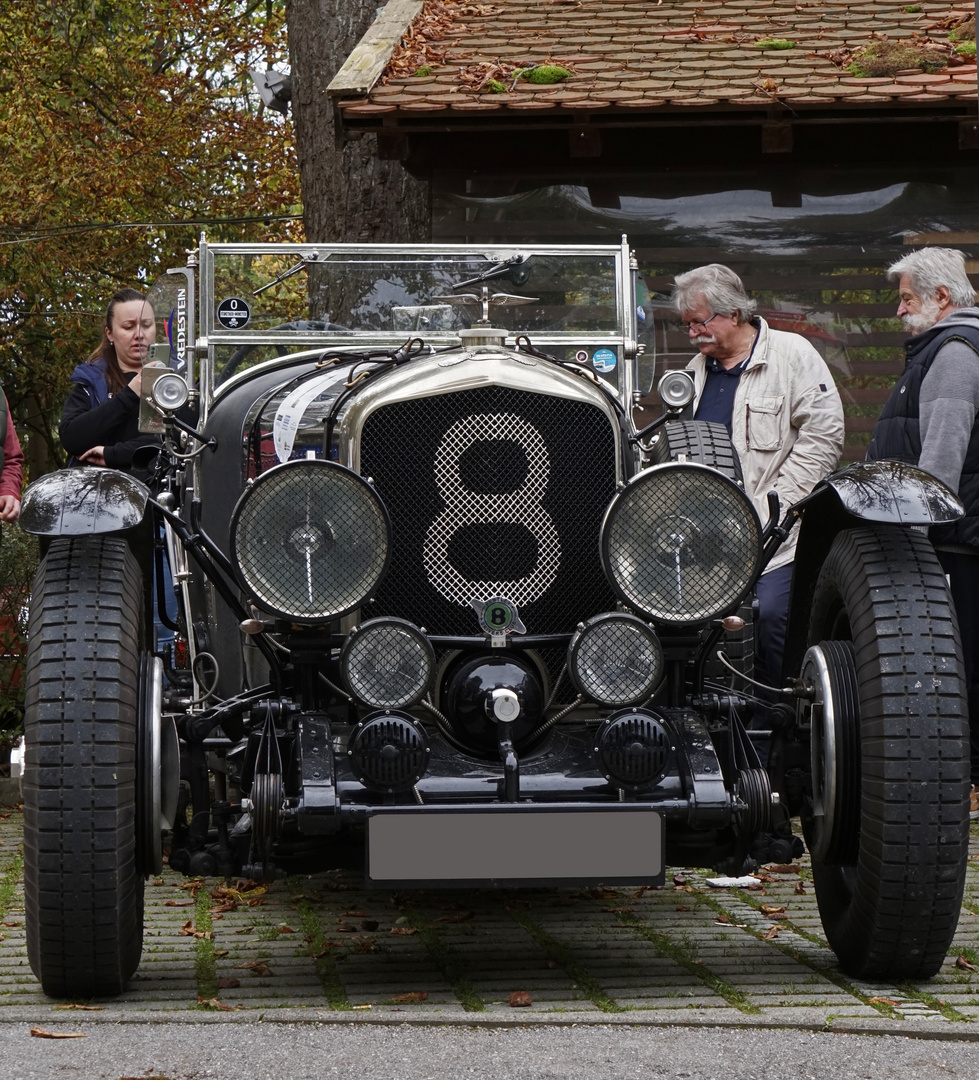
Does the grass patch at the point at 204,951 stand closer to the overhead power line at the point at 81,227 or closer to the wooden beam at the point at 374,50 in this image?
the wooden beam at the point at 374,50

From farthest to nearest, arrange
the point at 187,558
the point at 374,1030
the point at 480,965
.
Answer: the point at 187,558 < the point at 480,965 < the point at 374,1030

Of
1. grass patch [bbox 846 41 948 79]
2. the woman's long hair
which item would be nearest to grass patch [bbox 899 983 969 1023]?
the woman's long hair

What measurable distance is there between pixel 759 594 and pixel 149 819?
285cm

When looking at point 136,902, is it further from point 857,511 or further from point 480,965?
point 857,511

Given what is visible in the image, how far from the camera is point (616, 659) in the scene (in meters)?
3.77

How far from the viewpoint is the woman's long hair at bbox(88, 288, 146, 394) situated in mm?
6559

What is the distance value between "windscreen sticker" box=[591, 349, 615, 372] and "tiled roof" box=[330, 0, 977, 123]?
116 inches

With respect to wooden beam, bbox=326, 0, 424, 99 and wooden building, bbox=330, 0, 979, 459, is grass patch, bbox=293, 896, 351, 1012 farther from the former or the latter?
wooden building, bbox=330, 0, 979, 459

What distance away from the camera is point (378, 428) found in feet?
13.3

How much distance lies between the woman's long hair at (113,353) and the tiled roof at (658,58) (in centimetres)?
191

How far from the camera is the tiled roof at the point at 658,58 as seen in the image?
7.98 meters

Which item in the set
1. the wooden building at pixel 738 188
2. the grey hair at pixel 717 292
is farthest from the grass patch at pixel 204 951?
the wooden building at pixel 738 188

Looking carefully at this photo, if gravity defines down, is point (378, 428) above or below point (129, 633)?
above

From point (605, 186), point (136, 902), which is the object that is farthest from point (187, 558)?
point (605, 186)
